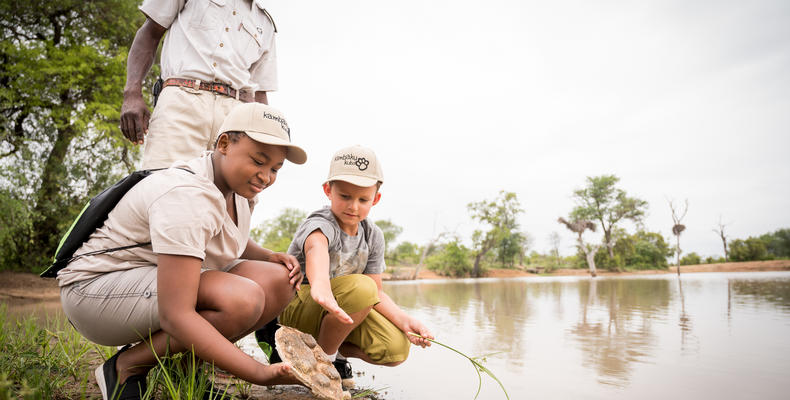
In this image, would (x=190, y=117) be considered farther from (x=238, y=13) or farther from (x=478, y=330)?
(x=478, y=330)

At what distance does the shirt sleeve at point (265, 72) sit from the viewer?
8.78 ft

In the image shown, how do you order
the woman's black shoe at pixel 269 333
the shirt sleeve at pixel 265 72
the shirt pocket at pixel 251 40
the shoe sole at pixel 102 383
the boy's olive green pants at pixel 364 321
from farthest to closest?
the shirt sleeve at pixel 265 72
the shirt pocket at pixel 251 40
the woman's black shoe at pixel 269 333
the boy's olive green pants at pixel 364 321
the shoe sole at pixel 102 383

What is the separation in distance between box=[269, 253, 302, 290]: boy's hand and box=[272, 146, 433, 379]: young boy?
6 centimetres

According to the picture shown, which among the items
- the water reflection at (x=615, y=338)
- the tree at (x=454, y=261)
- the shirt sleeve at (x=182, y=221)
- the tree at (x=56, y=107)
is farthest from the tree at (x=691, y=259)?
the shirt sleeve at (x=182, y=221)

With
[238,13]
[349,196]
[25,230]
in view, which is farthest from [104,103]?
[349,196]

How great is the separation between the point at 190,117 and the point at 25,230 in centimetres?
905

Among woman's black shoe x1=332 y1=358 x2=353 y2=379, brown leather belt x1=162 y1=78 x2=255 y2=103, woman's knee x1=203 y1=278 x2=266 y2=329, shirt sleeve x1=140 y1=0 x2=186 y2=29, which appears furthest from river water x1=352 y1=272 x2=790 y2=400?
shirt sleeve x1=140 y1=0 x2=186 y2=29

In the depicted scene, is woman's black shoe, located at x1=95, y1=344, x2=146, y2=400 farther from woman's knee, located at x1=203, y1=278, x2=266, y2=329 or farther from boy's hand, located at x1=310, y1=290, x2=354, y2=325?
boy's hand, located at x1=310, y1=290, x2=354, y2=325

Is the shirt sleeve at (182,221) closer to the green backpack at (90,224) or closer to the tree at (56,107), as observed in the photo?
the green backpack at (90,224)

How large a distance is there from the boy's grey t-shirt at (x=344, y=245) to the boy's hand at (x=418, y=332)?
1.30 feet

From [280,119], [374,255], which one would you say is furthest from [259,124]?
[374,255]

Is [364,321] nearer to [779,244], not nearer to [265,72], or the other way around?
[265,72]

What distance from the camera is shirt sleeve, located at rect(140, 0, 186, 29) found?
225 centimetres

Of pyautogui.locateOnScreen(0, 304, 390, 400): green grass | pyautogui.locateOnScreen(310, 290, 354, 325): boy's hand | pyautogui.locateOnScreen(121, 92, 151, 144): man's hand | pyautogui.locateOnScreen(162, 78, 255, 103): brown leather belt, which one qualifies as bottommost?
pyautogui.locateOnScreen(0, 304, 390, 400): green grass
